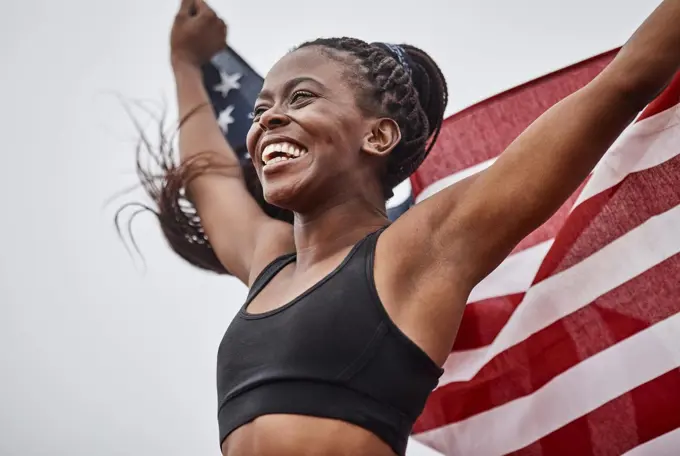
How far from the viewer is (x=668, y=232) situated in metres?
1.53

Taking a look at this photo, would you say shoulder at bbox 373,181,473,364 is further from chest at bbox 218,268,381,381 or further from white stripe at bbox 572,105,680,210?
white stripe at bbox 572,105,680,210

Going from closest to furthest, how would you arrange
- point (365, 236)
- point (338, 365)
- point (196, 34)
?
point (338, 365) → point (365, 236) → point (196, 34)

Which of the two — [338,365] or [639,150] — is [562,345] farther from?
[338,365]

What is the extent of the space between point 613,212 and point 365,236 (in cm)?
44

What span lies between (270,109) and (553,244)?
538 millimetres

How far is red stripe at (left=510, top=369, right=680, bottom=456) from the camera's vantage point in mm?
1511

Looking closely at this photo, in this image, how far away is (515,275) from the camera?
171 cm

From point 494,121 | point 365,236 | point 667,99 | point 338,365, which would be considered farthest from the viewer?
point 494,121

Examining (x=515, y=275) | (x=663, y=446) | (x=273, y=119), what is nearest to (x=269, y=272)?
(x=273, y=119)

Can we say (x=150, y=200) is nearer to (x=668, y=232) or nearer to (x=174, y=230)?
(x=174, y=230)

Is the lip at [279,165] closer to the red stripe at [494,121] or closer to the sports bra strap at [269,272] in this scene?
the sports bra strap at [269,272]

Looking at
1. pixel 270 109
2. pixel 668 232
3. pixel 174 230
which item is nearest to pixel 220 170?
pixel 174 230

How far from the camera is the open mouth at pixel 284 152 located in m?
1.44

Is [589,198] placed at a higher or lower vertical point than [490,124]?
lower
